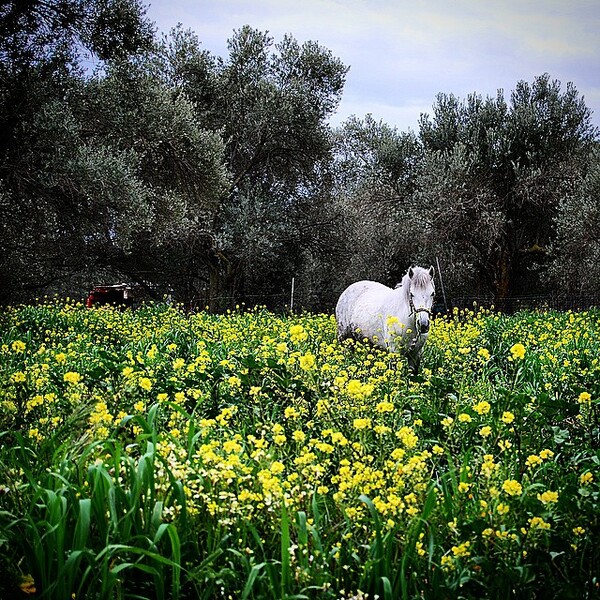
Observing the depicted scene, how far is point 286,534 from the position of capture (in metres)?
2.33

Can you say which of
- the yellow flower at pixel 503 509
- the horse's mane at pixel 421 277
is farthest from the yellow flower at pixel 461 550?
the horse's mane at pixel 421 277

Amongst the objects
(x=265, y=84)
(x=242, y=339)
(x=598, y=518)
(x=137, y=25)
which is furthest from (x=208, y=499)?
Answer: (x=265, y=84)

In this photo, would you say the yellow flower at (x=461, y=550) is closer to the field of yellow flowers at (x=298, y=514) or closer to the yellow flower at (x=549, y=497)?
the field of yellow flowers at (x=298, y=514)

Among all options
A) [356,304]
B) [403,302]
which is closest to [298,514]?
[403,302]

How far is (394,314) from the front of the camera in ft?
24.7

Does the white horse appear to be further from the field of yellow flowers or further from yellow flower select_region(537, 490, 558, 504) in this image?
yellow flower select_region(537, 490, 558, 504)

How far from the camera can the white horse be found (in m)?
6.88

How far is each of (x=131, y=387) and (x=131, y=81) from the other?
1184 centimetres

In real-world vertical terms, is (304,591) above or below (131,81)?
below

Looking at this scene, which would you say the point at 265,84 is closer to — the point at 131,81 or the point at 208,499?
the point at 131,81

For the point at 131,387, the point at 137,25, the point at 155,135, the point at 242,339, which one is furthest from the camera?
the point at 155,135

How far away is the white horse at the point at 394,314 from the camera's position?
22.6ft

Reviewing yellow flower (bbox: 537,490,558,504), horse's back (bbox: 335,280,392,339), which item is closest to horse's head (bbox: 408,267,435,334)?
horse's back (bbox: 335,280,392,339)

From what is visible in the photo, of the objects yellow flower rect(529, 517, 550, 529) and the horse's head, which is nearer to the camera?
yellow flower rect(529, 517, 550, 529)
